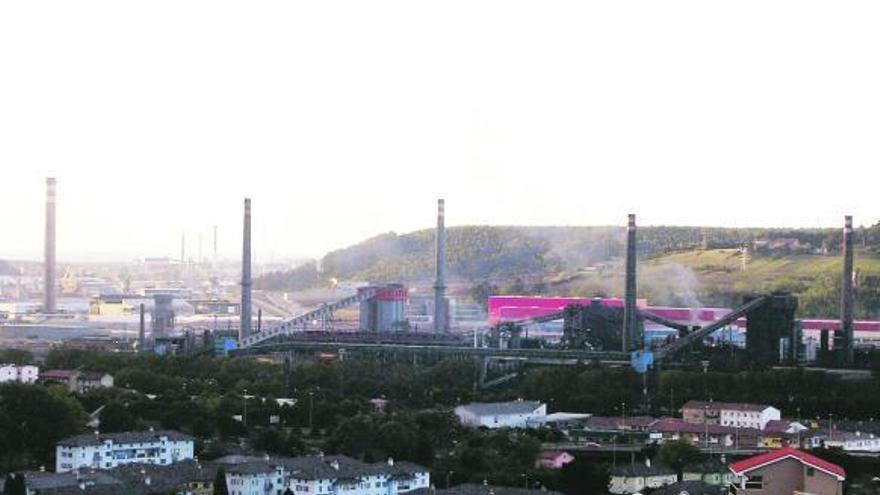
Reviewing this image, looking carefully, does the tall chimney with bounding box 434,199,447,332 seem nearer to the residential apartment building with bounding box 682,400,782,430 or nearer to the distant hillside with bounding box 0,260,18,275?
the residential apartment building with bounding box 682,400,782,430

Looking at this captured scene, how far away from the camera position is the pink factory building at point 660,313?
5628 cm

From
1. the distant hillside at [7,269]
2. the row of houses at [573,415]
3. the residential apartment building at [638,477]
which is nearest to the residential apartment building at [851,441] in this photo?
the row of houses at [573,415]

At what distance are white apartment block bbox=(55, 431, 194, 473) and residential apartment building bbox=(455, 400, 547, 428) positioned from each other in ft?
21.7

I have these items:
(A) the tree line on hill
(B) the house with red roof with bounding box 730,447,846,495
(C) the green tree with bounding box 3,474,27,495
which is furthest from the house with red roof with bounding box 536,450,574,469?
(A) the tree line on hill

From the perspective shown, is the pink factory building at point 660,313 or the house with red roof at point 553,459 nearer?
the house with red roof at point 553,459

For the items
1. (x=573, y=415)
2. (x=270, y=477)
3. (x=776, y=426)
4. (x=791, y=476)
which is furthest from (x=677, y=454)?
(x=791, y=476)

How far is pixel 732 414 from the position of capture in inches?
1310

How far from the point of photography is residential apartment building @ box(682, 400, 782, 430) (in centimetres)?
3269

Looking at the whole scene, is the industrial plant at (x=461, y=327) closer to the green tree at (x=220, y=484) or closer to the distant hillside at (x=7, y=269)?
the green tree at (x=220, y=484)

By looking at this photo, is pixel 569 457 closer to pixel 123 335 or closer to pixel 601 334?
pixel 601 334

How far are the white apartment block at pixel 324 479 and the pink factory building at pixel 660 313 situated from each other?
27.8m

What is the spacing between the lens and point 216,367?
42.1 meters

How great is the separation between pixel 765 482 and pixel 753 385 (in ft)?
72.9

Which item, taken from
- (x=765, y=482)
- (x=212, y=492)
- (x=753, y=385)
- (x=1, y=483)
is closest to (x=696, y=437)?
(x=753, y=385)
